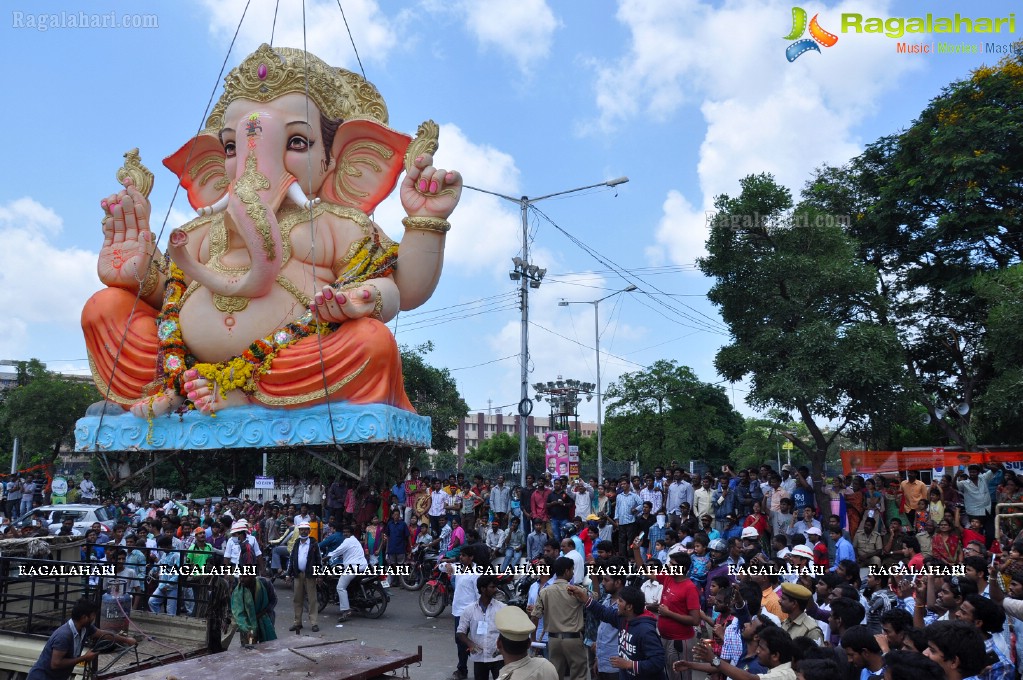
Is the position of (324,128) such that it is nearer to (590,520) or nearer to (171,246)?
(171,246)

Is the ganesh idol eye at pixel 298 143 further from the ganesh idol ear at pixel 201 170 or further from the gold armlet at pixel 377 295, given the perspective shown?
the gold armlet at pixel 377 295

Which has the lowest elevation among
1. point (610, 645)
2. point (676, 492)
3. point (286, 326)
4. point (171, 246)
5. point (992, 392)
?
point (610, 645)

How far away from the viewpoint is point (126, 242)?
17.4 metres

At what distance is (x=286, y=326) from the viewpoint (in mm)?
16328

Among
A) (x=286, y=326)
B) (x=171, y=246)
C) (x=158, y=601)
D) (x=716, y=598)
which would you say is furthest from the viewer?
(x=286, y=326)

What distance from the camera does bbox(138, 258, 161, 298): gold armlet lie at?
1747cm

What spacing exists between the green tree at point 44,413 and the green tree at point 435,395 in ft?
44.2

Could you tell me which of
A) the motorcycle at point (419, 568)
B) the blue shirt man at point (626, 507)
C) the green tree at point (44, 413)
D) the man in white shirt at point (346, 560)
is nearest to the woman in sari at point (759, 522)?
the blue shirt man at point (626, 507)

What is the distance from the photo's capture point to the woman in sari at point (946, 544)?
9.27 meters

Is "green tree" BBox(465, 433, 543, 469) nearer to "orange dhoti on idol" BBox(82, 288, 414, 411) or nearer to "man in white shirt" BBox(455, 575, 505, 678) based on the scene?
"orange dhoti on idol" BBox(82, 288, 414, 411)

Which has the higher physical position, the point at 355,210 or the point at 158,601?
the point at 355,210

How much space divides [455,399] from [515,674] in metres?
32.4

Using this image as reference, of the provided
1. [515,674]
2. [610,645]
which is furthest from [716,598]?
[515,674]

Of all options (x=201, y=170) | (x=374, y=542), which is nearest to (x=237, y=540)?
(x=374, y=542)
